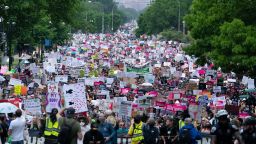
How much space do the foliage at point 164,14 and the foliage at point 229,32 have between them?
343 ft

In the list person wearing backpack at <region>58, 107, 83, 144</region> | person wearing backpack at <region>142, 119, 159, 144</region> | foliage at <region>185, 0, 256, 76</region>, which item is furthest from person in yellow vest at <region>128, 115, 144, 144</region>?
foliage at <region>185, 0, 256, 76</region>

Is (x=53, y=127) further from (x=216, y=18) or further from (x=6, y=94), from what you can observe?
(x=216, y=18)

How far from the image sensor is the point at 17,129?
58.4 feet

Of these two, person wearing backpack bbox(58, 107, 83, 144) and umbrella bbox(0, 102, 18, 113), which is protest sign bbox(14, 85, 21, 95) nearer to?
umbrella bbox(0, 102, 18, 113)

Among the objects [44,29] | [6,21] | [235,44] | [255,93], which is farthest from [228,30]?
[44,29]

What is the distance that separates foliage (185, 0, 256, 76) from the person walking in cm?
1878

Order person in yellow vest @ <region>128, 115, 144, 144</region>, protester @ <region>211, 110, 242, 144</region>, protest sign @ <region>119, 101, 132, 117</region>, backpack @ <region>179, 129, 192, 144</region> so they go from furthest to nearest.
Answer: protest sign @ <region>119, 101, 132, 117</region> → person in yellow vest @ <region>128, 115, 144, 144</region> → backpack @ <region>179, 129, 192, 144</region> → protester @ <region>211, 110, 242, 144</region>

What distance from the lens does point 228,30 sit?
36594mm

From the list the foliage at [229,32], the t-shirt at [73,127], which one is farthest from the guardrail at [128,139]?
the foliage at [229,32]

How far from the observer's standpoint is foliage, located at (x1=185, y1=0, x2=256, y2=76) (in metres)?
36.2

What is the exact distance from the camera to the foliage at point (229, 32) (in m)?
36.2

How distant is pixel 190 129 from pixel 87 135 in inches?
109

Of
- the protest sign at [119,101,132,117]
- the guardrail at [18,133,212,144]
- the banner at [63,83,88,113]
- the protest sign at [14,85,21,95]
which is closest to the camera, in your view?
the guardrail at [18,133,212,144]

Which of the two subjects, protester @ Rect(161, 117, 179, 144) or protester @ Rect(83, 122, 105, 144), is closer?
protester @ Rect(83, 122, 105, 144)
